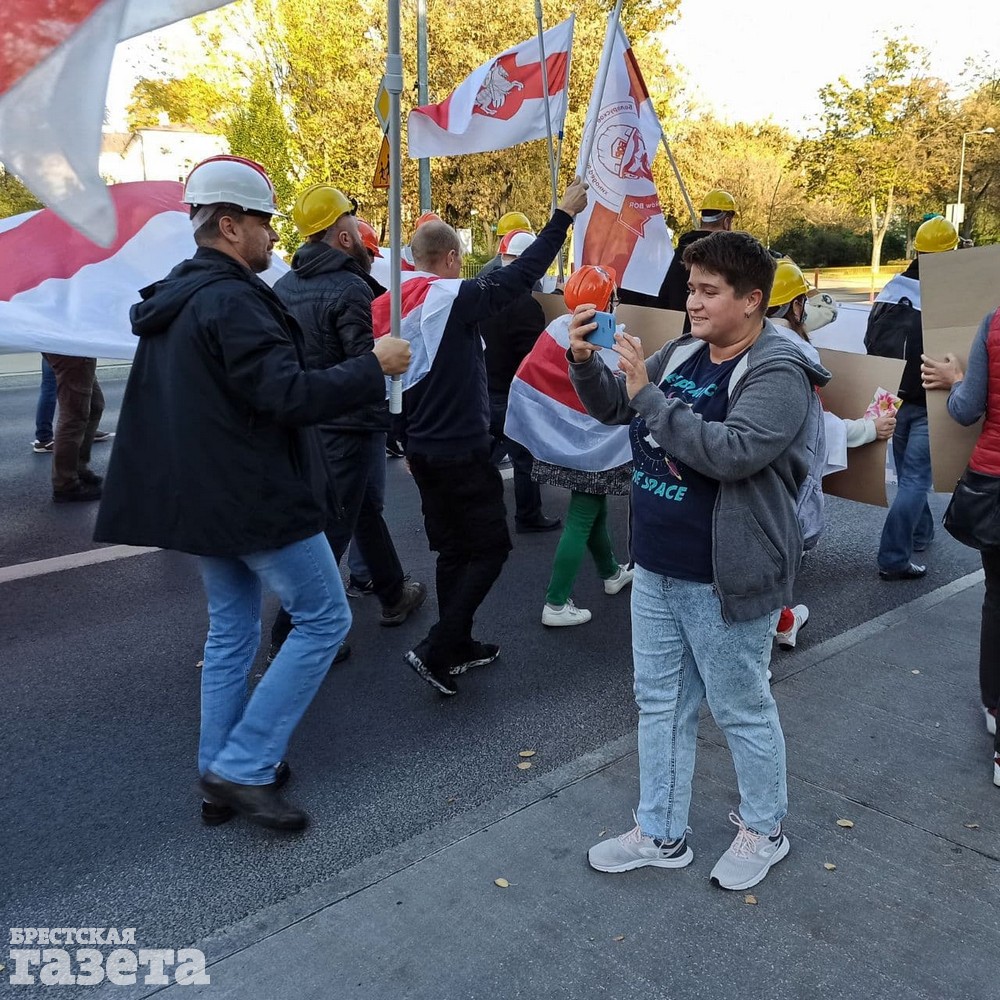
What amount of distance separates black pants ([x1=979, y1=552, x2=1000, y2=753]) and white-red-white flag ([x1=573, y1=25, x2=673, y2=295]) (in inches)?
111

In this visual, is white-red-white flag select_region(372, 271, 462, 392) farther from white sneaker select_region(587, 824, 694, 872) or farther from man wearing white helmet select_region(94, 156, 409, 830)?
white sneaker select_region(587, 824, 694, 872)

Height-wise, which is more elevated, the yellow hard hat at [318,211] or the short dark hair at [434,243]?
the yellow hard hat at [318,211]

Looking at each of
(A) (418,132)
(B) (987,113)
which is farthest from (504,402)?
(B) (987,113)

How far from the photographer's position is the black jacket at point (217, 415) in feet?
9.21

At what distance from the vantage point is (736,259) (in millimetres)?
2578

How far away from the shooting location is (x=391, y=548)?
197 inches

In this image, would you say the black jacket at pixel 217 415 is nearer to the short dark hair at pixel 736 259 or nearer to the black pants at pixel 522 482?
the short dark hair at pixel 736 259

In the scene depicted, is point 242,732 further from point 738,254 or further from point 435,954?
point 738,254

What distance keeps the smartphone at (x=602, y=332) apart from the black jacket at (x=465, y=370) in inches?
45.2

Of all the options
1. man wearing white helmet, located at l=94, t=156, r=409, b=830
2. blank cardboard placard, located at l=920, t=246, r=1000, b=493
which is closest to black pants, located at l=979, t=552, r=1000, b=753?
blank cardboard placard, located at l=920, t=246, r=1000, b=493

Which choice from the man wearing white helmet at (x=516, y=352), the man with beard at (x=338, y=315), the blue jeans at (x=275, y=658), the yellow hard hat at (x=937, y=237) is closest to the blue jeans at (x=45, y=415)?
the man wearing white helmet at (x=516, y=352)

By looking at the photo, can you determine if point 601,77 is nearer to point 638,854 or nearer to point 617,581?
point 617,581

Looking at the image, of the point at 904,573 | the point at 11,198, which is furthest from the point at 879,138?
the point at 904,573

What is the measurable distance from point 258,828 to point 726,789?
1560 millimetres
